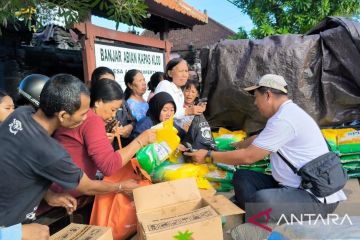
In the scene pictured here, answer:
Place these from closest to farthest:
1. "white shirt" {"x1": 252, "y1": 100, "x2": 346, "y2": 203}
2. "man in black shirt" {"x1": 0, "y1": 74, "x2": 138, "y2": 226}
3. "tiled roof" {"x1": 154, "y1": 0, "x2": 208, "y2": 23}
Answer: "man in black shirt" {"x1": 0, "y1": 74, "x2": 138, "y2": 226} < "white shirt" {"x1": 252, "y1": 100, "x2": 346, "y2": 203} < "tiled roof" {"x1": 154, "y1": 0, "x2": 208, "y2": 23}

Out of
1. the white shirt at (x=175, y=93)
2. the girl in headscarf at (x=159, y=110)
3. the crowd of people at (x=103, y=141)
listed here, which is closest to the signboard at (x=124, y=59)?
the crowd of people at (x=103, y=141)

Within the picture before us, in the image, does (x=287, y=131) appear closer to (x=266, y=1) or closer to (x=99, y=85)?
(x=99, y=85)

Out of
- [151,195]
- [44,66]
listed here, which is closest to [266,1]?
[44,66]

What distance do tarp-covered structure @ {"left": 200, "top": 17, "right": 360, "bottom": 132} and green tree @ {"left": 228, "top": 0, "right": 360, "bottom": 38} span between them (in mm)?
5989

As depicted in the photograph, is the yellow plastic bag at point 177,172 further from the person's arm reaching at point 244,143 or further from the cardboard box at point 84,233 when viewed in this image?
the cardboard box at point 84,233

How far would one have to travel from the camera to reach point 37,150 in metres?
1.63

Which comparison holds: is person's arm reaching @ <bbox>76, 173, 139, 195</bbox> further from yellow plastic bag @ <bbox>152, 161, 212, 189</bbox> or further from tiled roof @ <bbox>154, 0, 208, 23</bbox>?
tiled roof @ <bbox>154, 0, 208, 23</bbox>

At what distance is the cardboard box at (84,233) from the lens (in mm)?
1776

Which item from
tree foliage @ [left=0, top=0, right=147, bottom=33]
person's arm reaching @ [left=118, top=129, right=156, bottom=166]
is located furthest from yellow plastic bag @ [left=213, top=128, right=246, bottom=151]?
tree foliage @ [left=0, top=0, right=147, bottom=33]

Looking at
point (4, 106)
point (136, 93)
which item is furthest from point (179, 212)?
point (136, 93)

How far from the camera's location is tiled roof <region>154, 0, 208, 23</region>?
17.2ft

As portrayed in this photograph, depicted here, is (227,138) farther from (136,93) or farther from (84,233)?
(84,233)

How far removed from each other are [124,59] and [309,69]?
291cm

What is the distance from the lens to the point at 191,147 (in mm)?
3041
